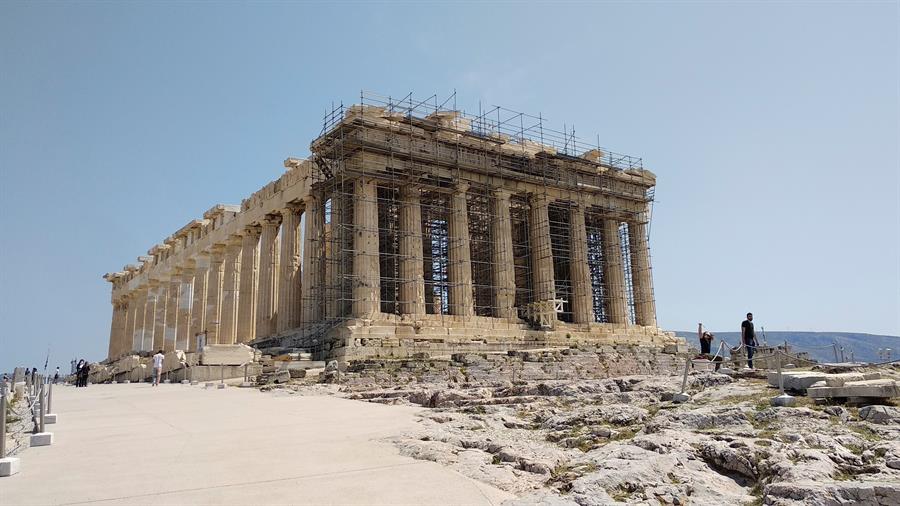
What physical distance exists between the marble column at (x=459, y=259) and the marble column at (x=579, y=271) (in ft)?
23.4

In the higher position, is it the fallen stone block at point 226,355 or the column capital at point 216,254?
the column capital at point 216,254

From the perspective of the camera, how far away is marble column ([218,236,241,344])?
1465 inches

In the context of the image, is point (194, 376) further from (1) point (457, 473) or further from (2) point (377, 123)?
(1) point (457, 473)

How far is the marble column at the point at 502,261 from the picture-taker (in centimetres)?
3284

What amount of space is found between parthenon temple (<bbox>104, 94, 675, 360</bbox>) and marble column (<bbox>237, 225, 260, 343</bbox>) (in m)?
0.08

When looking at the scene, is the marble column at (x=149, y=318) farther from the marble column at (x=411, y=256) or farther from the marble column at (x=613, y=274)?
the marble column at (x=613, y=274)

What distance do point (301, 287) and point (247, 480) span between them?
2786cm

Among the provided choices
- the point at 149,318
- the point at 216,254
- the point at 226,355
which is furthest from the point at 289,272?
the point at 149,318

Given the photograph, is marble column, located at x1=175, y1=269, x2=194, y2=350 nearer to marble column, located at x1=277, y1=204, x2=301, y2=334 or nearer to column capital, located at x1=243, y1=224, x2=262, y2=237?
column capital, located at x1=243, y1=224, x2=262, y2=237

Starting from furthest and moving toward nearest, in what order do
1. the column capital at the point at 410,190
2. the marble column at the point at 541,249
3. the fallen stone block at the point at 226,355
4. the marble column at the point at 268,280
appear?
1. the marble column at the point at 541,249
2. the marble column at the point at 268,280
3. the column capital at the point at 410,190
4. the fallen stone block at the point at 226,355

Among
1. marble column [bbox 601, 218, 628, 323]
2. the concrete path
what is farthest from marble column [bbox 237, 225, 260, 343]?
the concrete path

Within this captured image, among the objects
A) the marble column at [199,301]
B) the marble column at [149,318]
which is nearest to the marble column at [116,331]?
the marble column at [149,318]

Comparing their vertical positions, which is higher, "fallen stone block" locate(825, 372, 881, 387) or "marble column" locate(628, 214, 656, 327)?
"marble column" locate(628, 214, 656, 327)

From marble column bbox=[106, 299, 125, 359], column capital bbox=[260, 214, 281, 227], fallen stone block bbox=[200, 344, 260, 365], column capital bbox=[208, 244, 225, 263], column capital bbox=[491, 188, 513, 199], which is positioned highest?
column capital bbox=[491, 188, 513, 199]
